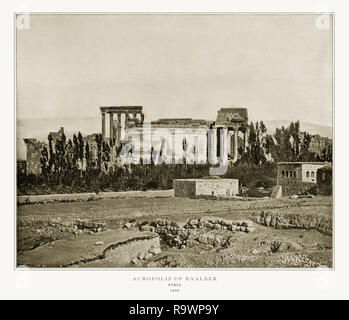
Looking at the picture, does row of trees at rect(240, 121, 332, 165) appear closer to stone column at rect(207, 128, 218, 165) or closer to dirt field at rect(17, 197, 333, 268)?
stone column at rect(207, 128, 218, 165)

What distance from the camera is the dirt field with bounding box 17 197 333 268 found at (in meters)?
4.89

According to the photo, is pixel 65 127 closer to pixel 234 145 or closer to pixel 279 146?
pixel 234 145

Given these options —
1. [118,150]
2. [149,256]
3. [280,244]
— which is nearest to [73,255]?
[149,256]

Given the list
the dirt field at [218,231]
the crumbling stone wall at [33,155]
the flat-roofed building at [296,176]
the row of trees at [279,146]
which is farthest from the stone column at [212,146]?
the crumbling stone wall at [33,155]

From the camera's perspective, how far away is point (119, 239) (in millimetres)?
4941

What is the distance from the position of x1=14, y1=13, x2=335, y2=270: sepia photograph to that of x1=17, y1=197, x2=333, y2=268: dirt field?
0.01 m

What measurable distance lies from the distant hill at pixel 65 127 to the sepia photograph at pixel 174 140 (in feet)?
0.03

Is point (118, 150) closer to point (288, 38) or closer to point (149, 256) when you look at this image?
point (149, 256)

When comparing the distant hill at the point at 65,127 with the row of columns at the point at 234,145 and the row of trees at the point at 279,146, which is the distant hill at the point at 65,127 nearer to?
the row of trees at the point at 279,146

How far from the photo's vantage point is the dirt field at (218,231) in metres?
4.89

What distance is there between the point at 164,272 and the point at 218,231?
691 mm

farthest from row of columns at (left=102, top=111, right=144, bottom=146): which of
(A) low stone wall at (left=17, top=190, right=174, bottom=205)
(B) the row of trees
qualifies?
(B) the row of trees
